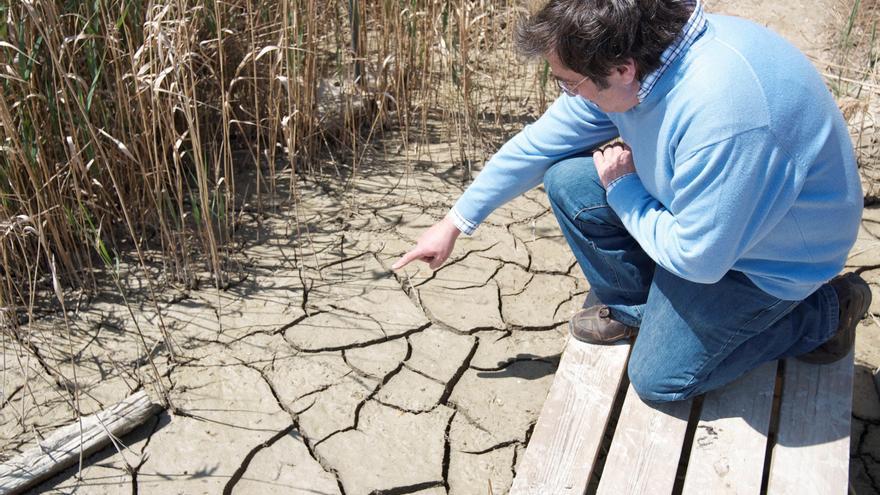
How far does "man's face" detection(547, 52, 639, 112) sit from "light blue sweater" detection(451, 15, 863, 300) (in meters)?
0.05

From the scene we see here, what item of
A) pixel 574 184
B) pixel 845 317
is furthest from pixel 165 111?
pixel 845 317

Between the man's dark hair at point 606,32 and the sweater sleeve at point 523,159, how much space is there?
522mm

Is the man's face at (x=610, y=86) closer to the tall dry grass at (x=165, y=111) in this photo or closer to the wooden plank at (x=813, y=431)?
the wooden plank at (x=813, y=431)

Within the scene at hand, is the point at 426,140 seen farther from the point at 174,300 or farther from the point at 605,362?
the point at 605,362

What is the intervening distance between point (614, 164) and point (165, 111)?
148 centimetres

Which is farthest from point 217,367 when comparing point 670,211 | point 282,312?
point 670,211

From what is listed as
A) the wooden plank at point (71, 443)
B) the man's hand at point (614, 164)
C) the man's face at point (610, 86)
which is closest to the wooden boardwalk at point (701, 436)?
the man's hand at point (614, 164)

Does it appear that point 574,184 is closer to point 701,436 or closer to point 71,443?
point 701,436

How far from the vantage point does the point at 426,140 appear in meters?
3.90

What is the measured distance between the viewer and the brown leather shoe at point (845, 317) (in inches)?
87.9

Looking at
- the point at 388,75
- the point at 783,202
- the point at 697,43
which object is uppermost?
the point at 697,43

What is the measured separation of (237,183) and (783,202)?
8.30ft

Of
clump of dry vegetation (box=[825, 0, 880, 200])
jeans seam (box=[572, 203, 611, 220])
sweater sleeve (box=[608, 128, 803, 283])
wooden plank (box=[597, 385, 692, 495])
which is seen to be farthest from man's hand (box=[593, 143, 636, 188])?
clump of dry vegetation (box=[825, 0, 880, 200])

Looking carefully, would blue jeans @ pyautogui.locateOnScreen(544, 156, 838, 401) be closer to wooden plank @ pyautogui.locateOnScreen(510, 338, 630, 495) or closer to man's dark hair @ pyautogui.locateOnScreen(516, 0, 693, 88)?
wooden plank @ pyautogui.locateOnScreen(510, 338, 630, 495)
